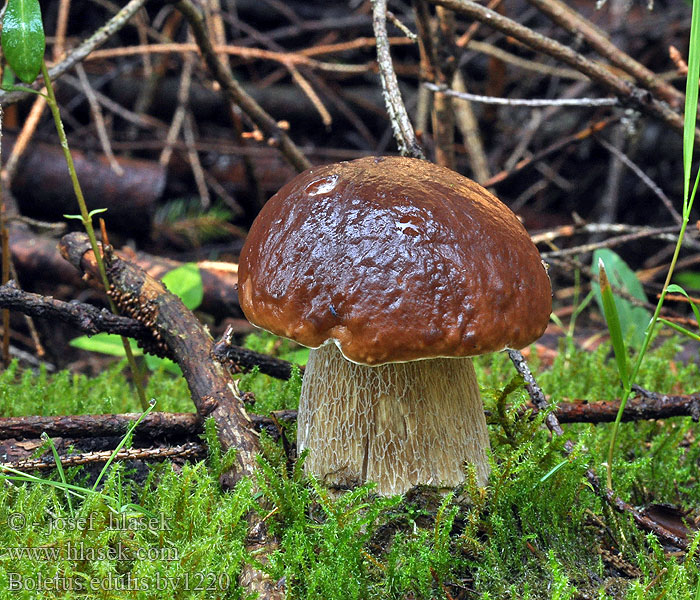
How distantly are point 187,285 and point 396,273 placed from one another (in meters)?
1.16

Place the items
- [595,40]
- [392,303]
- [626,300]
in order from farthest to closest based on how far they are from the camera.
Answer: [626,300], [595,40], [392,303]

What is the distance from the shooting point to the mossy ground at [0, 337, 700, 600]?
1.07m

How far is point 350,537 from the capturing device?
1.17 m

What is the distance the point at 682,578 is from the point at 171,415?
1.12 meters

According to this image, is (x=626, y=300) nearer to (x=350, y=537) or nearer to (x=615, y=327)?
(x=615, y=327)

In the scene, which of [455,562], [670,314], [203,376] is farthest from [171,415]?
[670,314]

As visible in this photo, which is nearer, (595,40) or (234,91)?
(595,40)

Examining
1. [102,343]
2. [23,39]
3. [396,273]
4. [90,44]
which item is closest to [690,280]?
[396,273]

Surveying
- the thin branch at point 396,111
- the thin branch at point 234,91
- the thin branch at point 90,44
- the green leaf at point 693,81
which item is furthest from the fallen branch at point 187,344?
the green leaf at point 693,81

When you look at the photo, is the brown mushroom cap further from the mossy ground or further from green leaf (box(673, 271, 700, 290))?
green leaf (box(673, 271, 700, 290))

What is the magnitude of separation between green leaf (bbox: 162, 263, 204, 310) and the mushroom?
30.0 inches

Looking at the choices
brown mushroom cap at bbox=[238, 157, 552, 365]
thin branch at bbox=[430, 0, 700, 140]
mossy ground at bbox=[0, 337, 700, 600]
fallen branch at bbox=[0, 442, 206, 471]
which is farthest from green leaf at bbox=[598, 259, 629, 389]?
thin branch at bbox=[430, 0, 700, 140]

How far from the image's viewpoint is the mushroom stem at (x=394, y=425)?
1.34 meters

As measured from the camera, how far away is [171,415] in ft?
4.83
